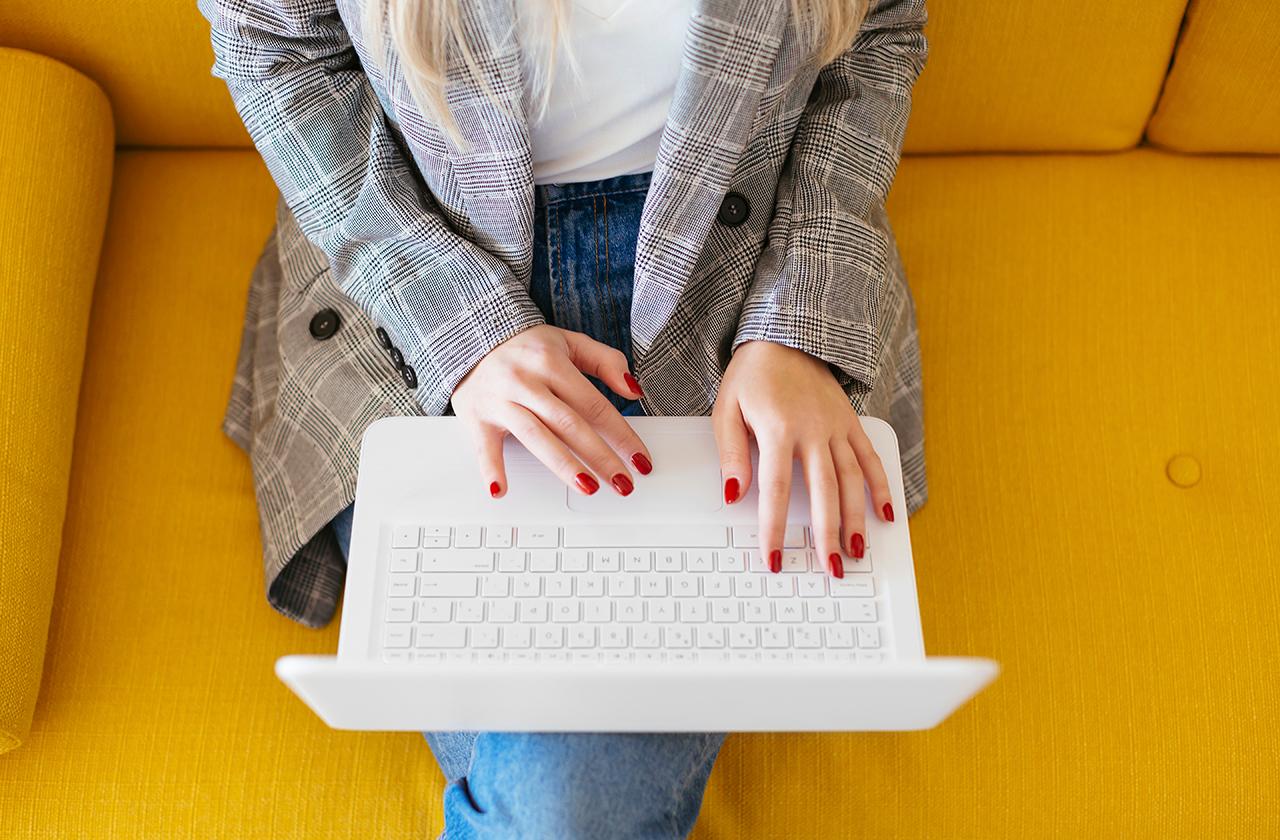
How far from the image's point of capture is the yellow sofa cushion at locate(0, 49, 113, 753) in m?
0.88

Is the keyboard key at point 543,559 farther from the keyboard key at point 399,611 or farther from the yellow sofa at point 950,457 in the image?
the yellow sofa at point 950,457

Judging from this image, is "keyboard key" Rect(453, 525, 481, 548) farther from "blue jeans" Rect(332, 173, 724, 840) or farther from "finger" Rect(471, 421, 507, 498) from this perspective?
"blue jeans" Rect(332, 173, 724, 840)

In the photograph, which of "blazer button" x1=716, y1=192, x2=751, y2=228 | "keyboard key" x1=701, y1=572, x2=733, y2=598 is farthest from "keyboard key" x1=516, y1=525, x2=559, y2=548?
"blazer button" x1=716, y1=192, x2=751, y2=228

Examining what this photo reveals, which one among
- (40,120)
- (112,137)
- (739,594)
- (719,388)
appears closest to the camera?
(739,594)

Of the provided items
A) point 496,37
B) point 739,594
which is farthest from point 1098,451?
point 496,37

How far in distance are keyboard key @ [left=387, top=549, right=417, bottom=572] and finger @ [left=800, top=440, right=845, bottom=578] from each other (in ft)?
0.95

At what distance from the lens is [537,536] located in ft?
2.47

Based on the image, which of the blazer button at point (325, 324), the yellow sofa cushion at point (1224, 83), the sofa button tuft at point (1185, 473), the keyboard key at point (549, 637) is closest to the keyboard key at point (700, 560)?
the keyboard key at point (549, 637)

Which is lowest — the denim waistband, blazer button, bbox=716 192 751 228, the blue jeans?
the blue jeans

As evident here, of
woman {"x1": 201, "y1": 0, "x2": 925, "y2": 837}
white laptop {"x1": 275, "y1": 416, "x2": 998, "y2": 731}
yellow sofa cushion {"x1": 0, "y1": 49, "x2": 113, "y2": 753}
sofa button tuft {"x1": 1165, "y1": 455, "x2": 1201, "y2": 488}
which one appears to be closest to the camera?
white laptop {"x1": 275, "y1": 416, "x2": 998, "y2": 731}

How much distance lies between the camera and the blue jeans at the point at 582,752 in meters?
0.75

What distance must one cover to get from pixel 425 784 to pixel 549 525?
1.09 ft

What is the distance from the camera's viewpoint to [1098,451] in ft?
3.47

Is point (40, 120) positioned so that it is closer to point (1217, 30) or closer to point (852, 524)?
point (852, 524)
